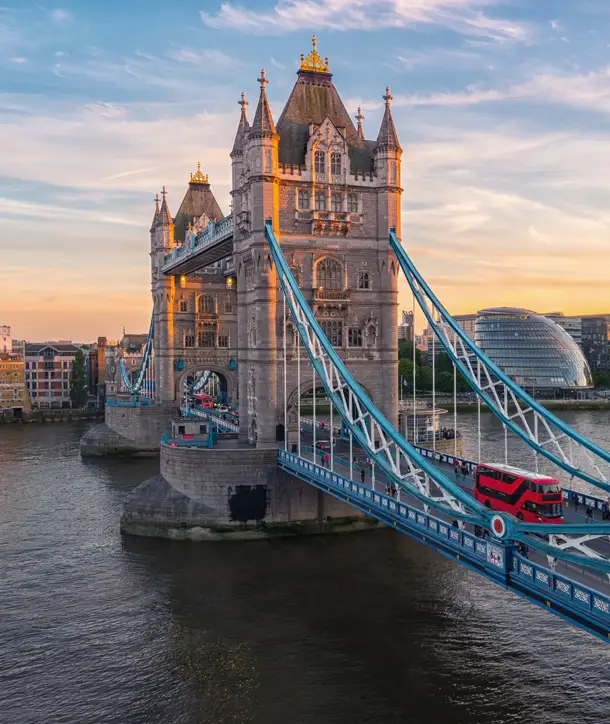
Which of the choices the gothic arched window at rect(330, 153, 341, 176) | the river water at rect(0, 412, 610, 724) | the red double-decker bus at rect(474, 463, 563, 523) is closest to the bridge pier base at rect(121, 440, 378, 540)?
the river water at rect(0, 412, 610, 724)

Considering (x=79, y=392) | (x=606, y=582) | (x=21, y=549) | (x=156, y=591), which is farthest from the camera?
(x=79, y=392)

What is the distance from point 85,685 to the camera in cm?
2708

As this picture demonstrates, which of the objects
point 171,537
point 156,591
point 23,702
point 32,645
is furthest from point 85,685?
point 171,537

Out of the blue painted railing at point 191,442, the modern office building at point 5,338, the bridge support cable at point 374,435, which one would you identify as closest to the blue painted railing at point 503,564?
the bridge support cable at point 374,435

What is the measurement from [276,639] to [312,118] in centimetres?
3399

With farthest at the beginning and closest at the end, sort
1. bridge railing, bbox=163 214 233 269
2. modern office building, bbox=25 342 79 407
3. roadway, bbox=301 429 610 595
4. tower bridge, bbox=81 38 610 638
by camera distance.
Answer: modern office building, bbox=25 342 79 407 → bridge railing, bbox=163 214 233 269 → tower bridge, bbox=81 38 610 638 → roadway, bbox=301 429 610 595

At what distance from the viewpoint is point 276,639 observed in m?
30.3

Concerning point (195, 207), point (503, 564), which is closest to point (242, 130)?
point (195, 207)

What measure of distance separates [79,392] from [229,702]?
116393 mm

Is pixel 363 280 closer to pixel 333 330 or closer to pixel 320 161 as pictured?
pixel 333 330

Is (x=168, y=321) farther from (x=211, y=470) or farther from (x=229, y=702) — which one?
(x=229, y=702)

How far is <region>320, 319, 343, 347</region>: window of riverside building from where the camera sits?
1927 inches

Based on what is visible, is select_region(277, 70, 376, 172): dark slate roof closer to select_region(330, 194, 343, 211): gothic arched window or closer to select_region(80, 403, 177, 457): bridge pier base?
select_region(330, 194, 343, 211): gothic arched window

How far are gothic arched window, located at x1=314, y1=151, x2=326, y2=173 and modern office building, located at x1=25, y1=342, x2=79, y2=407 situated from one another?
103 metres
